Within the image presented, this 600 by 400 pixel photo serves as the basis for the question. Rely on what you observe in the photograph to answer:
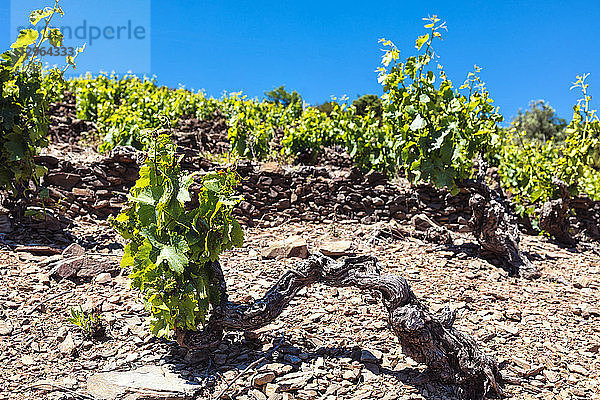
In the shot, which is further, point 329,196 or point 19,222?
point 329,196

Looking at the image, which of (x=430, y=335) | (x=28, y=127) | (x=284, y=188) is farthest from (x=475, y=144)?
(x=28, y=127)

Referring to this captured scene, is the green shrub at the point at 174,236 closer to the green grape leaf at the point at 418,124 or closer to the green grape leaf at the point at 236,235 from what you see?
the green grape leaf at the point at 236,235

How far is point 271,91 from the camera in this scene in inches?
879

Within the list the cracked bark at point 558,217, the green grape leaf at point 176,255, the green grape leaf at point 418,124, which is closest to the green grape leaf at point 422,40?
the green grape leaf at point 418,124

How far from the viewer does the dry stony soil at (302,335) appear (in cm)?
314

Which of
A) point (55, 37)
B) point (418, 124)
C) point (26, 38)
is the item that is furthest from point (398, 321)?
point (26, 38)

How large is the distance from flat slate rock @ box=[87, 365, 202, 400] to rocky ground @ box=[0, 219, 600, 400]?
0.04 feet

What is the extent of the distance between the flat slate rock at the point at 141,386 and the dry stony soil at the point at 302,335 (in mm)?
36

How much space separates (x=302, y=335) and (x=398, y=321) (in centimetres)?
84

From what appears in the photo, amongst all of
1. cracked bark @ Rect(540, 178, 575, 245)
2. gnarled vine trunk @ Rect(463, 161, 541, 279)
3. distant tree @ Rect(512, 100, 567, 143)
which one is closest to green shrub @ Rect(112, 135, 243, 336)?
gnarled vine trunk @ Rect(463, 161, 541, 279)

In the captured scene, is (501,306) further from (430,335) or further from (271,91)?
(271,91)

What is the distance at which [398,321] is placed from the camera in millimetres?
3107

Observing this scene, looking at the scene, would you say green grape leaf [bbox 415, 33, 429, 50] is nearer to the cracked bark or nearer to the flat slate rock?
A: the cracked bark

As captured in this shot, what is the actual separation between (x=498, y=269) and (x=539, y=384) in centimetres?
242
